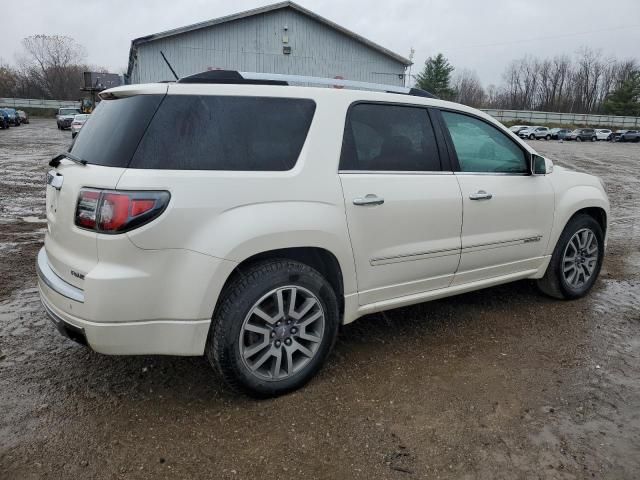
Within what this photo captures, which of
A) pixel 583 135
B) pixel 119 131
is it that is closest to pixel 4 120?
pixel 119 131

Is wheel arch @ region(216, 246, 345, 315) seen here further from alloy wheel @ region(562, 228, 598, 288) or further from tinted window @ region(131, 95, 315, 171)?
alloy wheel @ region(562, 228, 598, 288)

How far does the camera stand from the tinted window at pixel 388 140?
3209 mm

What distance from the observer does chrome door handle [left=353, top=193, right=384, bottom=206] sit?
309 centimetres

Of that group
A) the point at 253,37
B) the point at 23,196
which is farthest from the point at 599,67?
the point at 23,196

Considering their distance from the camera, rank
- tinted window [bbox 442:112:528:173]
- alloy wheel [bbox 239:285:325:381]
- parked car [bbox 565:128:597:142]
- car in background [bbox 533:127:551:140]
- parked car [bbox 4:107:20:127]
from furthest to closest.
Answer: car in background [bbox 533:127:551:140]
parked car [bbox 565:128:597:142]
parked car [bbox 4:107:20:127]
tinted window [bbox 442:112:528:173]
alloy wheel [bbox 239:285:325:381]

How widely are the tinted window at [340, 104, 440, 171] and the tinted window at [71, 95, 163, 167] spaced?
1.16m

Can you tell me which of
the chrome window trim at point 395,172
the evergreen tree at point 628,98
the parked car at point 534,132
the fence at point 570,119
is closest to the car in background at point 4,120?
the chrome window trim at point 395,172

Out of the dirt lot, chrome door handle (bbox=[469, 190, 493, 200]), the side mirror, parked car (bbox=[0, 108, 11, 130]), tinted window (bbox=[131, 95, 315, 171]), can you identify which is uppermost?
parked car (bbox=[0, 108, 11, 130])

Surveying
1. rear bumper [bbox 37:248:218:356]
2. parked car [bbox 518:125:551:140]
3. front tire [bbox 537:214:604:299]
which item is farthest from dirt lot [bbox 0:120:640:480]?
parked car [bbox 518:125:551:140]

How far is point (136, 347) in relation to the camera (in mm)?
2617

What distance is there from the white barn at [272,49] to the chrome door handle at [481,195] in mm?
23588

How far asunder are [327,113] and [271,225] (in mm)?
845

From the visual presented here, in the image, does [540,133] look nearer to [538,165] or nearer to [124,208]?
[538,165]

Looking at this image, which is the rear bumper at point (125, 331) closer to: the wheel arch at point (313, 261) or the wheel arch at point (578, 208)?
the wheel arch at point (313, 261)
